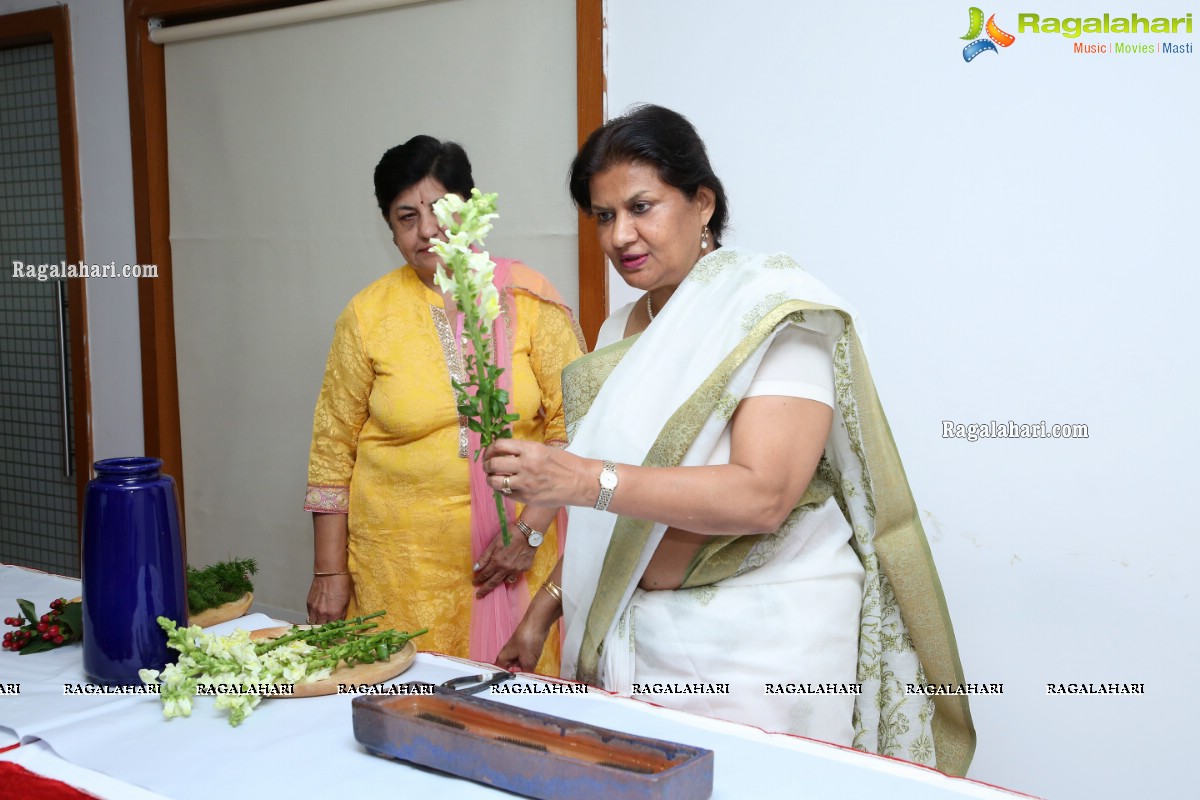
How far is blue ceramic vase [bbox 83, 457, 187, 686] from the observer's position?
149 cm

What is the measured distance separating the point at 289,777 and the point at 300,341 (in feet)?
8.54

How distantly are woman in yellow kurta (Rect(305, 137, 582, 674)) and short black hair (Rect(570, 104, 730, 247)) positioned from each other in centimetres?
70

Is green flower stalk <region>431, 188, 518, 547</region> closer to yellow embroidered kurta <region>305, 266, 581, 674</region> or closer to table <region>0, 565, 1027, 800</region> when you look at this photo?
table <region>0, 565, 1027, 800</region>

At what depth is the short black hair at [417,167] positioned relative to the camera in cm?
236

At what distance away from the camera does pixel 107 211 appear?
4.05 metres

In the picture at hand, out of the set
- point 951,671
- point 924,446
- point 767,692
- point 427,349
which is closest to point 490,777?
point 767,692

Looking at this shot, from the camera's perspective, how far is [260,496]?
3.83 metres

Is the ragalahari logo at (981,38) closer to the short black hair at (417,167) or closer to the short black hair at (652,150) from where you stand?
the short black hair at (652,150)

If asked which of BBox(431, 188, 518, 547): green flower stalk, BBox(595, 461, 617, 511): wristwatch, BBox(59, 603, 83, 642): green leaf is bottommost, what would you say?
BBox(59, 603, 83, 642): green leaf

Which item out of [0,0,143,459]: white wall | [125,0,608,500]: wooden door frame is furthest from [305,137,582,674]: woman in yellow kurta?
[0,0,143,459]: white wall

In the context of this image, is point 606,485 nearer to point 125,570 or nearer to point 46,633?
point 125,570

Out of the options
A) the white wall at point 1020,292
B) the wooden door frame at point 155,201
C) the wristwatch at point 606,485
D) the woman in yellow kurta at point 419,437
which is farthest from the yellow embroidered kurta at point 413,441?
the wooden door frame at point 155,201

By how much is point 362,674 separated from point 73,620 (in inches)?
21.1

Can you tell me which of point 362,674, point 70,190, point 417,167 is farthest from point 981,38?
point 70,190
